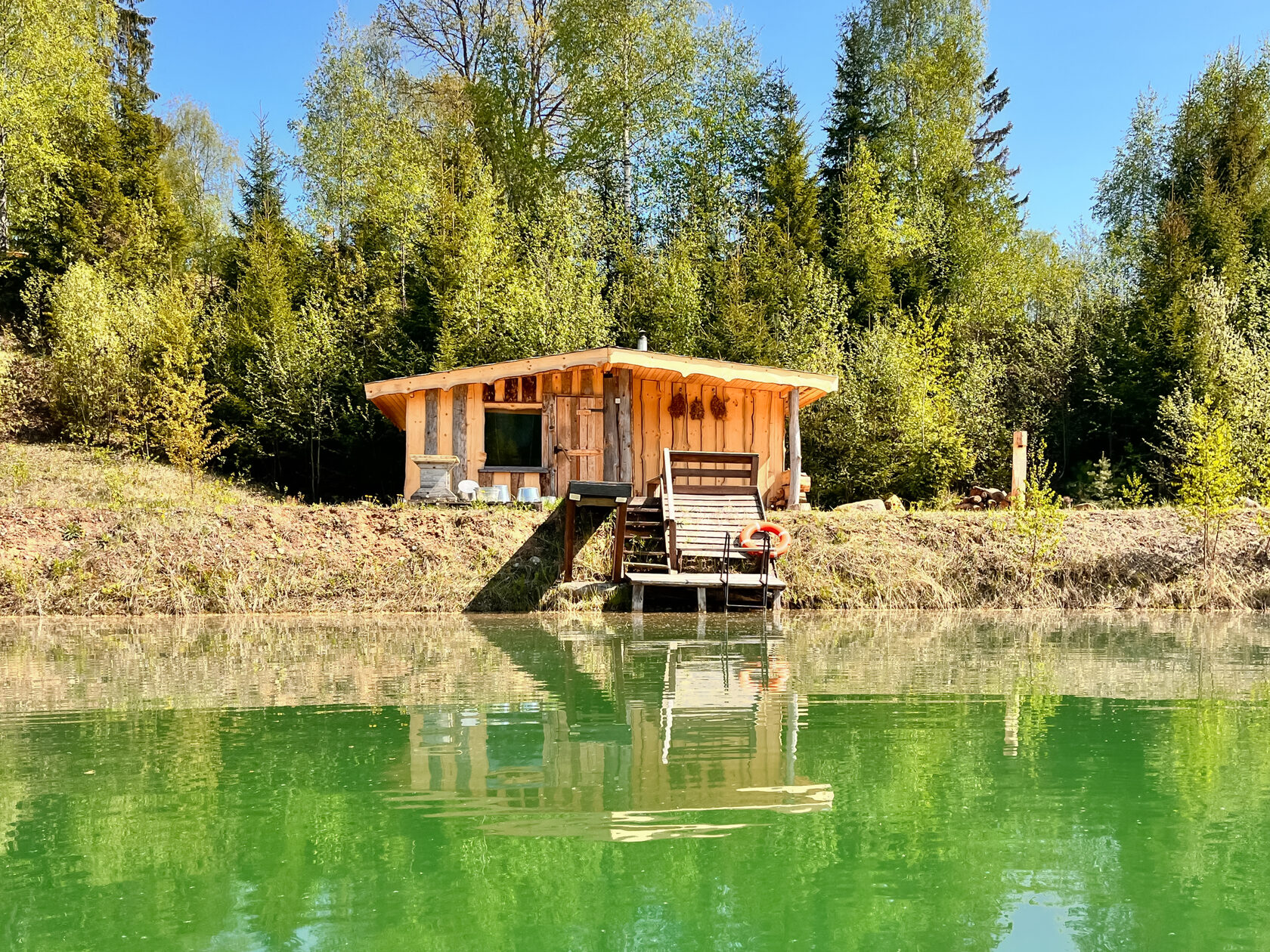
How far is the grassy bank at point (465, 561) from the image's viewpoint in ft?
46.7

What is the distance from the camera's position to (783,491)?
62.5 ft

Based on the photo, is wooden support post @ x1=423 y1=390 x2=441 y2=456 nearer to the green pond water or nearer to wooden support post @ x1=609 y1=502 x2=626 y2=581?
wooden support post @ x1=609 y1=502 x2=626 y2=581

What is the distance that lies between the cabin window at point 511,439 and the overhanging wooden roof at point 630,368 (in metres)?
0.94

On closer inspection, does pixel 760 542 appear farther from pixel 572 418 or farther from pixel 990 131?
pixel 990 131

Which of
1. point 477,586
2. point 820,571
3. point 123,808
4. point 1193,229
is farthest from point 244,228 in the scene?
point 123,808

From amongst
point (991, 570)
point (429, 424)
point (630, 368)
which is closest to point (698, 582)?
point (991, 570)

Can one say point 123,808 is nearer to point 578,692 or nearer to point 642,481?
point 578,692

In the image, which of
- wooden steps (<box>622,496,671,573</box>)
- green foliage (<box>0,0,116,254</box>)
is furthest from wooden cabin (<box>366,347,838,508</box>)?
green foliage (<box>0,0,116,254</box>)

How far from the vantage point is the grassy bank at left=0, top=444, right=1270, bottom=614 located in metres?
14.2

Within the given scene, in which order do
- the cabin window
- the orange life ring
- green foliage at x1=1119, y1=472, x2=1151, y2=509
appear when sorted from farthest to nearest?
green foliage at x1=1119, y1=472, x2=1151, y2=509 < the cabin window < the orange life ring

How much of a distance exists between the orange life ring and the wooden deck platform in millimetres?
367

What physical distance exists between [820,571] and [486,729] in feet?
33.7

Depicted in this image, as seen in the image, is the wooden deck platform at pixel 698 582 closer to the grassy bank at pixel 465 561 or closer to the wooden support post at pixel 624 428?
the grassy bank at pixel 465 561

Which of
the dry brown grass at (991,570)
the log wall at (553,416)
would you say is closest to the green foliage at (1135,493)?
the dry brown grass at (991,570)
